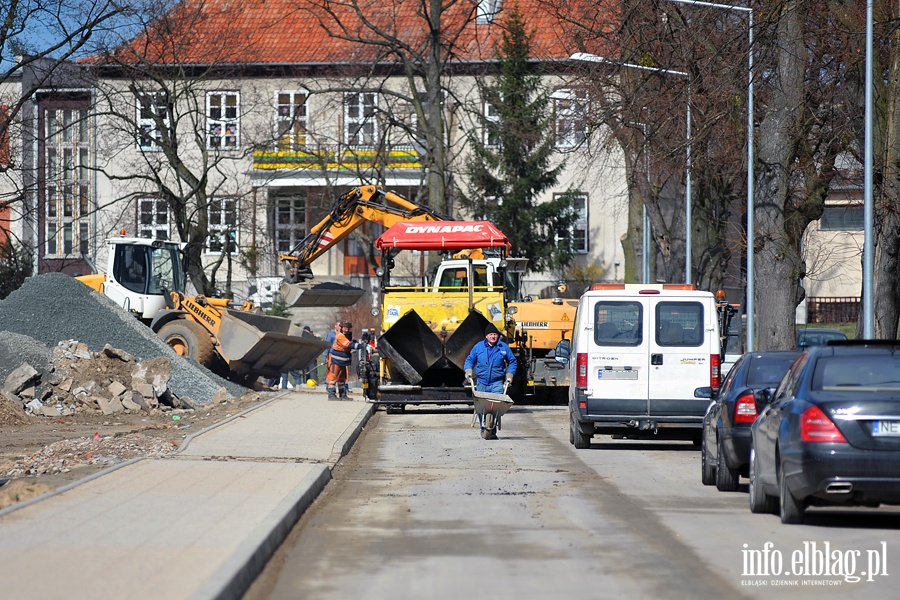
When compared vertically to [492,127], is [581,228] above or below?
below

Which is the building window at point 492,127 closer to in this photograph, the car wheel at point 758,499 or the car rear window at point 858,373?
the car wheel at point 758,499

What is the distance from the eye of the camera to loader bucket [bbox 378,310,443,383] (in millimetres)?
25719

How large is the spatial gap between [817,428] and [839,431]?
0.16 meters

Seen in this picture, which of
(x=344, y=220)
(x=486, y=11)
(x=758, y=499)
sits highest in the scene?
(x=486, y=11)

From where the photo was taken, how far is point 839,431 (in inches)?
403

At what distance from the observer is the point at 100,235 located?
A: 55.2 metres

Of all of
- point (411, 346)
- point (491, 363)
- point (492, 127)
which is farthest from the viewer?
point (492, 127)

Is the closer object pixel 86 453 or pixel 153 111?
pixel 86 453

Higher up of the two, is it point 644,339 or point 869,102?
point 869,102

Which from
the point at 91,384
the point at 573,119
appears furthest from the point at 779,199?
the point at 91,384

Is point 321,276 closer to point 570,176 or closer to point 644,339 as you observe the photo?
point 570,176

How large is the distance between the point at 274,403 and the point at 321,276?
3068 cm

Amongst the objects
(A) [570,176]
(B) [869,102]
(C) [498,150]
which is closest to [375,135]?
(C) [498,150]

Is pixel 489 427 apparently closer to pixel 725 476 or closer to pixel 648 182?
pixel 725 476
